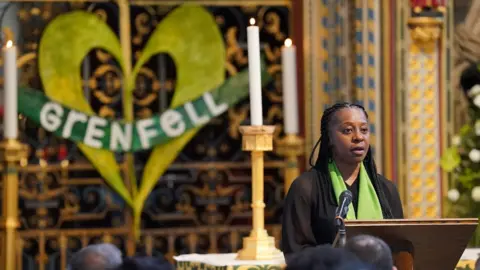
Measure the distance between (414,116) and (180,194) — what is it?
172 centimetres

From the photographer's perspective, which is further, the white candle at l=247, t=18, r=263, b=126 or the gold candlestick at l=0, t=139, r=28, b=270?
the gold candlestick at l=0, t=139, r=28, b=270

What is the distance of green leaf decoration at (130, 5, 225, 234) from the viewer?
9.17m

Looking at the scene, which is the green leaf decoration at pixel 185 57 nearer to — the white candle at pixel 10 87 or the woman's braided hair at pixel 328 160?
the white candle at pixel 10 87

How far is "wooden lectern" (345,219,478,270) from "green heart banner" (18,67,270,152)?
447 cm

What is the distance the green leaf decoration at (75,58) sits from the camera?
9.00 metres

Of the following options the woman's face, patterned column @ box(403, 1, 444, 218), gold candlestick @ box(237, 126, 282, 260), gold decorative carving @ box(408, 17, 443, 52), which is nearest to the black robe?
the woman's face

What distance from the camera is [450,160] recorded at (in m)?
8.52

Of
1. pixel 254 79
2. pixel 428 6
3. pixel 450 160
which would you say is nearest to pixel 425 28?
pixel 428 6

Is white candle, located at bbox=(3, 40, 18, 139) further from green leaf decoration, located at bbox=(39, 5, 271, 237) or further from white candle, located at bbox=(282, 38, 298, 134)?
white candle, located at bbox=(282, 38, 298, 134)

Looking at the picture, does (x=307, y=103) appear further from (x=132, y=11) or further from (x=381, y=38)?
(x=132, y=11)

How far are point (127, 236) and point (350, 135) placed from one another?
394cm

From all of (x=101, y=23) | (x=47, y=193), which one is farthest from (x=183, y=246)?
(x=101, y=23)

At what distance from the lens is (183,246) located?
9258mm

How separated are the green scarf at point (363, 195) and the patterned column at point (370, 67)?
3.23m
